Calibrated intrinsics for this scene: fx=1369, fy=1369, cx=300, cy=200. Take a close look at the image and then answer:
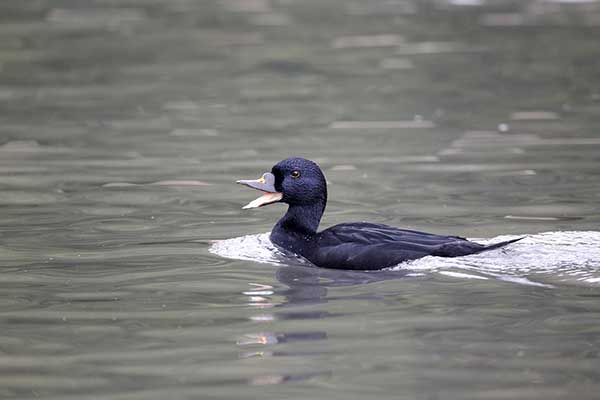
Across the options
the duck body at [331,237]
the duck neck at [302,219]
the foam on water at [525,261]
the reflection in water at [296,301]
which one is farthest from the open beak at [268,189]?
the reflection in water at [296,301]

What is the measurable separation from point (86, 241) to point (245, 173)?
2.99 meters

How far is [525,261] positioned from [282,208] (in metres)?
3.69

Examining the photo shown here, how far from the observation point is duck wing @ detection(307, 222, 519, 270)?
31.5ft

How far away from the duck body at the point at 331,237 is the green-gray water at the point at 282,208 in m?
0.13

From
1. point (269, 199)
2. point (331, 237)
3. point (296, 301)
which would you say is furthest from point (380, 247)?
point (269, 199)

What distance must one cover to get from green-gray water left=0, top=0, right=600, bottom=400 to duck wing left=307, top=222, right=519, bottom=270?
108mm

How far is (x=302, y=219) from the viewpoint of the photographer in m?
10.6

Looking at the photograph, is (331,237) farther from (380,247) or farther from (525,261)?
(525,261)

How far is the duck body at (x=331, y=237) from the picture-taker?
9633 mm

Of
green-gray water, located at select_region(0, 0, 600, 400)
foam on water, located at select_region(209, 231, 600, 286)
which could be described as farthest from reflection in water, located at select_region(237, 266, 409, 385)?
foam on water, located at select_region(209, 231, 600, 286)

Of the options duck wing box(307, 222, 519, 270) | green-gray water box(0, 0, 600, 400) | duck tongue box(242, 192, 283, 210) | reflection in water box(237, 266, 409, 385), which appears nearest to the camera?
green-gray water box(0, 0, 600, 400)

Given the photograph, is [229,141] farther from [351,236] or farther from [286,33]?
[286,33]

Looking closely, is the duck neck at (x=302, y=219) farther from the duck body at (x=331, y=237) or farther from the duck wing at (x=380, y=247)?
the duck wing at (x=380, y=247)

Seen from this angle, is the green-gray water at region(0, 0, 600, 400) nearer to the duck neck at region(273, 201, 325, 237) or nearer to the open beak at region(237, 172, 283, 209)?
the duck neck at region(273, 201, 325, 237)
